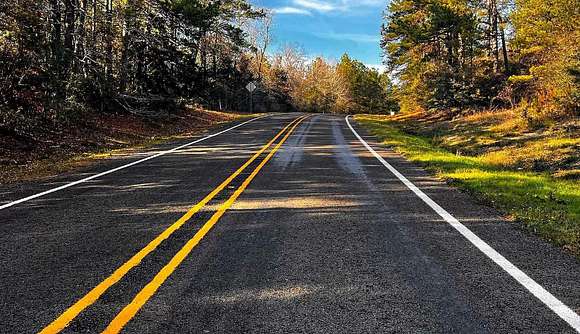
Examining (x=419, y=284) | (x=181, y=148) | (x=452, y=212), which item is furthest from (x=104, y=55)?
(x=419, y=284)

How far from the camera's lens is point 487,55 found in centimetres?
4394

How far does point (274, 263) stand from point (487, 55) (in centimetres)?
4521

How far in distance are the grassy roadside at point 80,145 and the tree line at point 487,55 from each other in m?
17.8

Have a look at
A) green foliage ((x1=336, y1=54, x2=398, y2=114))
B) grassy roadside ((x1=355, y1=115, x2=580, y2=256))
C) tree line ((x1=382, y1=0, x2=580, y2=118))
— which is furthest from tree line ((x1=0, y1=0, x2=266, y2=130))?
green foliage ((x1=336, y1=54, x2=398, y2=114))

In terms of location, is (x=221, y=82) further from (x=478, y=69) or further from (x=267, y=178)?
(x=267, y=178)

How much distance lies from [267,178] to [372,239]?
15.0 ft

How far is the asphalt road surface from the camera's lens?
349 centimetres

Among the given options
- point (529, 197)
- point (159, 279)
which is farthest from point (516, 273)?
point (529, 197)

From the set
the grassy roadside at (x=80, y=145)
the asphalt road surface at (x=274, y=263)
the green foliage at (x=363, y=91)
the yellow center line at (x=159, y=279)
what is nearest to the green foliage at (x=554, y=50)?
the asphalt road surface at (x=274, y=263)

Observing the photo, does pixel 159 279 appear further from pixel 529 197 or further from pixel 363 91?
pixel 363 91

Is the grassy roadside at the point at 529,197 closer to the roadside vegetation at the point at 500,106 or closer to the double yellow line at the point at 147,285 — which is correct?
the roadside vegetation at the point at 500,106

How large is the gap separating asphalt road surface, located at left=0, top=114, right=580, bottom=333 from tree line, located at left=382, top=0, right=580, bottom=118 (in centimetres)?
1624

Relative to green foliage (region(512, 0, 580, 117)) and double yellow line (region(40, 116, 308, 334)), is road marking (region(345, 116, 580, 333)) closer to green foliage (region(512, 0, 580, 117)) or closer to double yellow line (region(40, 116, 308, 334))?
double yellow line (region(40, 116, 308, 334))

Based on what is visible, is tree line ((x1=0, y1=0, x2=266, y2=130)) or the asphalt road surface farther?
tree line ((x1=0, y1=0, x2=266, y2=130))
